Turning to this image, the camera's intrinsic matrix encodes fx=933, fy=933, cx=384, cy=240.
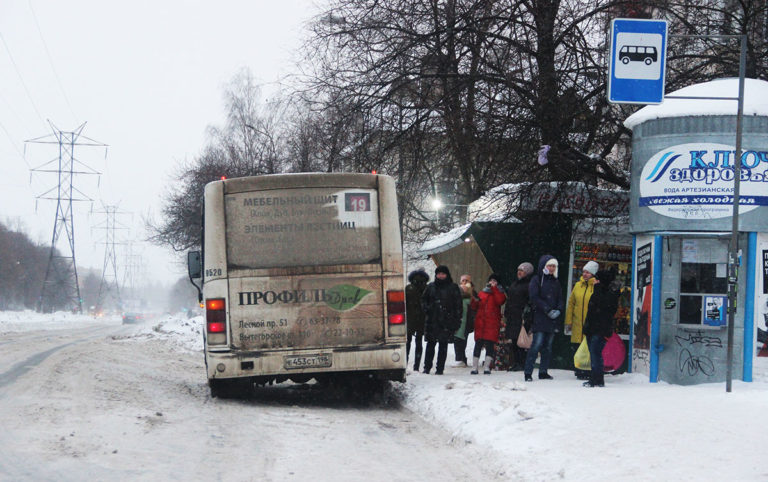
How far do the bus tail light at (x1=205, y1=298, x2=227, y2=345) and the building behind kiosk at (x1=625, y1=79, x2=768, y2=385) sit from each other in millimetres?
5609

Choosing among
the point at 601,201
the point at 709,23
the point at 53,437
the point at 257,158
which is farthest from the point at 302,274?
the point at 257,158

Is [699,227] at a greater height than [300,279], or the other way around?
[699,227]

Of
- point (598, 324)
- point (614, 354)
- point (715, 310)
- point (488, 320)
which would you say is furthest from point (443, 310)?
point (715, 310)

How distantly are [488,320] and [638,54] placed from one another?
4602 mm

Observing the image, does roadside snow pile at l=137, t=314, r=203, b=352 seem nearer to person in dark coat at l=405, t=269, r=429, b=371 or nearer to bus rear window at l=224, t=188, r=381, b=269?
person in dark coat at l=405, t=269, r=429, b=371

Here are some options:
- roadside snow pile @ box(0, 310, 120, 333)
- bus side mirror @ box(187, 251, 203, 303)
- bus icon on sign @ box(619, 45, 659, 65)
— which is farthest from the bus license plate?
roadside snow pile @ box(0, 310, 120, 333)

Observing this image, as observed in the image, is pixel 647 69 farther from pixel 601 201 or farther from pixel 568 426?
pixel 568 426

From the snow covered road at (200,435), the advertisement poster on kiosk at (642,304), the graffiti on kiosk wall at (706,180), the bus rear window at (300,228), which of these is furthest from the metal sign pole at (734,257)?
the bus rear window at (300,228)

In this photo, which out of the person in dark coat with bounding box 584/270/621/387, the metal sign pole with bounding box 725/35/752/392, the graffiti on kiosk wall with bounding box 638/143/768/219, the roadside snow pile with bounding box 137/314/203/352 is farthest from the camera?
the roadside snow pile with bounding box 137/314/203/352

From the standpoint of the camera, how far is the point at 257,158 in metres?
45.0

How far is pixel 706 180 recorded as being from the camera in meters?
11.8

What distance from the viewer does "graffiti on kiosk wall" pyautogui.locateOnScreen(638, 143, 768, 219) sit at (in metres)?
11.7

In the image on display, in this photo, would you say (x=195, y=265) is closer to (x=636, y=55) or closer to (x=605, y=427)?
(x=605, y=427)

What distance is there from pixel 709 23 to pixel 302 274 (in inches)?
386
